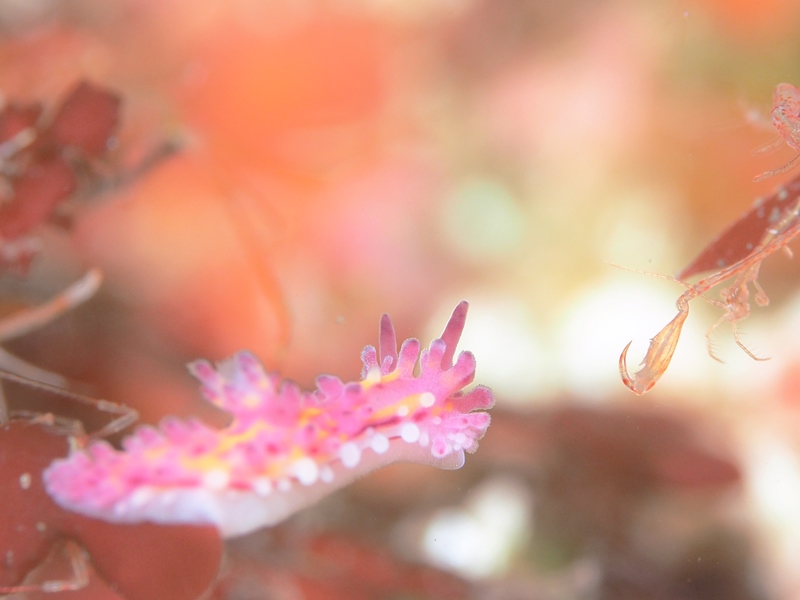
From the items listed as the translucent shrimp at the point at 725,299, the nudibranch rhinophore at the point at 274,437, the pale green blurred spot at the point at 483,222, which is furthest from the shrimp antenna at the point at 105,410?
the pale green blurred spot at the point at 483,222

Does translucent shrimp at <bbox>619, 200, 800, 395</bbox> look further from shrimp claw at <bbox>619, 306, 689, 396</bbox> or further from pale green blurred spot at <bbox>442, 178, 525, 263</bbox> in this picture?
pale green blurred spot at <bbox>442, 178, 525, 263</bbox>

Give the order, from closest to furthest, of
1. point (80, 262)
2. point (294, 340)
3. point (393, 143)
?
point (294, 340) < point (80, 262) < point (393, 143)

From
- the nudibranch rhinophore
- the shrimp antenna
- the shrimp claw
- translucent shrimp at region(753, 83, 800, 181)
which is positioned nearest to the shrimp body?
translucent shrimp at region(753, 83, 800, 181)

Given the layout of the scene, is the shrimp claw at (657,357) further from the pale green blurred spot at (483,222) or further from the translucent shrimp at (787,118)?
the pale green blurred spot at (483,222)

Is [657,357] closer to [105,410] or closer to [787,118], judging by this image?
[787,118]

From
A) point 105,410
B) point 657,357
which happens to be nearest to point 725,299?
point 657,357

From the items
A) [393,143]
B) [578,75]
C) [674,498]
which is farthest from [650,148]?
[674,498]

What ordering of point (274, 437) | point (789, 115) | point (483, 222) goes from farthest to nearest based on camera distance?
1. point (483, 222)
2. point (789, 115)
3. point (274, 437)

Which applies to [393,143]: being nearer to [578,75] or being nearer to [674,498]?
[578,75]
